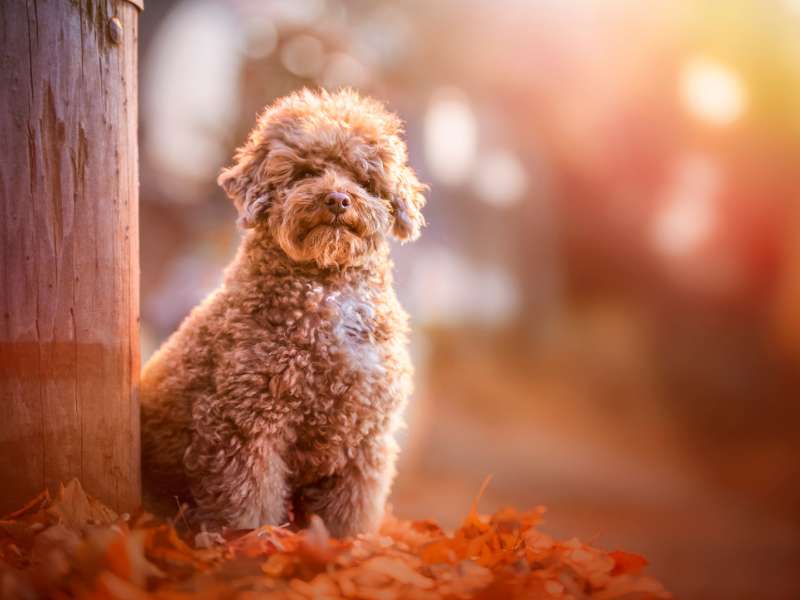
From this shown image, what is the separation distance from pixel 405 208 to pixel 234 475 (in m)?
1.07

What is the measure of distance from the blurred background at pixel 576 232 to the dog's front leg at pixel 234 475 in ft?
6.60

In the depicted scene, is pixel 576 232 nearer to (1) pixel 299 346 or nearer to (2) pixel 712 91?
(2) pixel 712 91

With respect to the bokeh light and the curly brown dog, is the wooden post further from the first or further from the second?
the bokeh light

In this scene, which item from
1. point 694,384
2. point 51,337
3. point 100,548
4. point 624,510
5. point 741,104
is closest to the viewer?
point 100,548

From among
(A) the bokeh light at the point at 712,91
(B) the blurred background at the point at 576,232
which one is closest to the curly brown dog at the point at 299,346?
(B) the blurred background at the point at 576,232

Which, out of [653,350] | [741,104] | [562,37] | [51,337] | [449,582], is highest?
[562,37]

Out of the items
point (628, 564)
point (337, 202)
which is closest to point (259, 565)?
point (337, 202)

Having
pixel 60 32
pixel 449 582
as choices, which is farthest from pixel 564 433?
pixel 60 32

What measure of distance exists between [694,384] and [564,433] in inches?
37.5

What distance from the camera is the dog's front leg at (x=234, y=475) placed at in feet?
7.31

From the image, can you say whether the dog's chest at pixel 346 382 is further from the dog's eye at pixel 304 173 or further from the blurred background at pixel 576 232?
the blurred background at pixel 576 232

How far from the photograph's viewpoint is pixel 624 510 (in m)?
4.24

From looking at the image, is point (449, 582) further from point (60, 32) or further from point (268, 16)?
point (268, 16)

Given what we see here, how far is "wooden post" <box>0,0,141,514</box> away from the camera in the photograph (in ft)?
6.70
